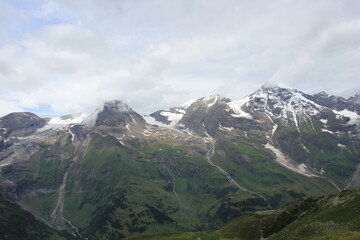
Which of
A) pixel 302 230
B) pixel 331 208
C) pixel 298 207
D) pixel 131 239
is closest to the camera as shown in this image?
pixel 302 230

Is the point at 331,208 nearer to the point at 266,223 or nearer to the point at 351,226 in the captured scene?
the point at 351,226

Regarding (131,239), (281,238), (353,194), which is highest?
(353,194)

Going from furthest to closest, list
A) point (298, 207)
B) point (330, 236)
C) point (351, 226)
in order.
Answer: point (298, 207), point (351, 226), point (330, 236)

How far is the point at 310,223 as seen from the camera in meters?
79.3

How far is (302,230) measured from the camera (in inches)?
2982

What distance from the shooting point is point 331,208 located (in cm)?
8262

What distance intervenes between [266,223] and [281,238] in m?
24.5

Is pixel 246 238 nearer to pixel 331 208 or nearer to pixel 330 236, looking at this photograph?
pixel 331 208

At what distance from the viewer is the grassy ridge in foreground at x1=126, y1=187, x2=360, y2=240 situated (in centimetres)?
7061

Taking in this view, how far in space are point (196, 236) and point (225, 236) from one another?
1226 cm

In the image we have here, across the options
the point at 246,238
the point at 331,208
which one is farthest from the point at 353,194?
the point at 246,238

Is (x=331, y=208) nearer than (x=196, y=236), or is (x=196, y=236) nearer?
(x=331, y=208)

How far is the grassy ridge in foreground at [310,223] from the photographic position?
70606mm

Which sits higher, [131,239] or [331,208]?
[331,208]
